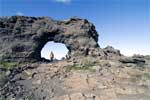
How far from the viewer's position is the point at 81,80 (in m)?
33.8

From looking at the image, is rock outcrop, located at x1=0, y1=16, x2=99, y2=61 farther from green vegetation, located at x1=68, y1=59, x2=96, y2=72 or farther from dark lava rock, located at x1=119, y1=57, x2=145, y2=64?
dark lava rock, located at x1=119, y1=57, x2=145, y2=64

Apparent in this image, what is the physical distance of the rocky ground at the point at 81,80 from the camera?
31.2 meters

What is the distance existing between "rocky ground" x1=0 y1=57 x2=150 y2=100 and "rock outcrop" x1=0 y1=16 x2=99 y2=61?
344 cm

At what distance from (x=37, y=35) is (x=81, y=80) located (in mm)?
11655

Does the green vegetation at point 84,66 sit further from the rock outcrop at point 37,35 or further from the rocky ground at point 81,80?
the rock outcrop at point 37,35

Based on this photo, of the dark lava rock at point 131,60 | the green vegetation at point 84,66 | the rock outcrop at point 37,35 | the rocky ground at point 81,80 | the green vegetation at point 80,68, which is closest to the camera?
the rocky ground at point 81,80

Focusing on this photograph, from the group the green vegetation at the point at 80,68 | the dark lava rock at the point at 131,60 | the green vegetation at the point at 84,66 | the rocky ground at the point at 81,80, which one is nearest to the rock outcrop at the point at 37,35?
the rocky ground at the point at 81,80

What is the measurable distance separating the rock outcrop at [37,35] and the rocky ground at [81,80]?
11.3ft

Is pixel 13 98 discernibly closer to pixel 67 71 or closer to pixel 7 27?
pixel 67 71

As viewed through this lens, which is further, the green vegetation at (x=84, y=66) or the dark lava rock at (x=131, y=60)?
the dark lava rock at (x=131, y=60)

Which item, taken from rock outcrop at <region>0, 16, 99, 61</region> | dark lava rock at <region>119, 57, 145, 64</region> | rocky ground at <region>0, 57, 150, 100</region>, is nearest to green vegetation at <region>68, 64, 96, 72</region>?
rocky ground at <region>0, 57, 150, 100</region>

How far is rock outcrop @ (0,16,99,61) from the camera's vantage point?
41250 millimetres

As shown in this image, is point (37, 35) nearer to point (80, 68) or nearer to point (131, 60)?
point (80, 68)

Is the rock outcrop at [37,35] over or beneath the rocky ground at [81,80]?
over
